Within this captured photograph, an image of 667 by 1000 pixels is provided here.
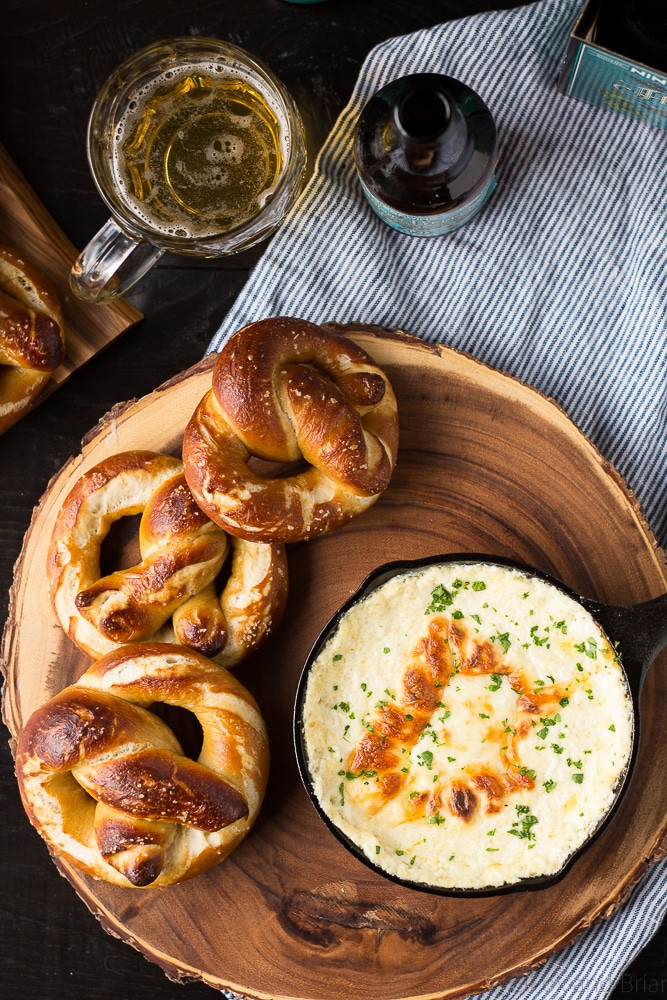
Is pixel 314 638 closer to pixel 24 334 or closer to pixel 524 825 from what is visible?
pixel 524 825

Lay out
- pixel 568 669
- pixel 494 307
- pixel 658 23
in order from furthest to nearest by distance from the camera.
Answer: pixel 494 307, pixel 658 23, pixel 568 669

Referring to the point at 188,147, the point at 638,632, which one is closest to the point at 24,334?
the point at 188,147

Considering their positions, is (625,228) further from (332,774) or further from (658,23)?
(332,774)

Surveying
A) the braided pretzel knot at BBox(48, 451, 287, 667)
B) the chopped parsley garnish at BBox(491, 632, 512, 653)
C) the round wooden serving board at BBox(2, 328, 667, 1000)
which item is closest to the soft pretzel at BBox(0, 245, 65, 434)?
the round wooden serving board at BBox(2, 328, 667, 1000)

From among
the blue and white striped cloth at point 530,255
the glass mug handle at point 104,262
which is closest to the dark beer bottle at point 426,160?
the blue and white striped cloth at point 530,255

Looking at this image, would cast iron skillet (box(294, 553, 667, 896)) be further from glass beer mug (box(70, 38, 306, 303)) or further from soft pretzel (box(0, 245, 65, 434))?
soft pretzel (box(0, 245, 65, 434))

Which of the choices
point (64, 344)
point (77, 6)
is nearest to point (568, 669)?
point (64, 344)
